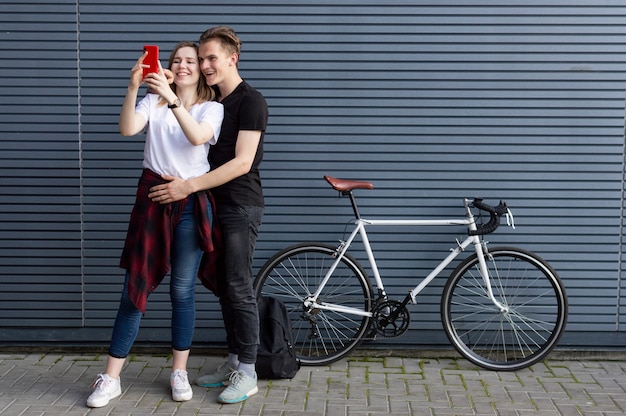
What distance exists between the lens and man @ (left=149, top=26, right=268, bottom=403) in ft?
15.3

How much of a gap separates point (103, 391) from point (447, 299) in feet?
7.44

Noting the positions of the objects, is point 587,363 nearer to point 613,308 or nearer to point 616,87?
point 613,308

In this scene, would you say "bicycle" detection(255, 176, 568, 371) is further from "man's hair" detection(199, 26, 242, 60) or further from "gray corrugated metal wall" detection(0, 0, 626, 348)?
"man's hair" detection(199, 26, 242, 60)

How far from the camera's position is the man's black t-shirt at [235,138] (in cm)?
466

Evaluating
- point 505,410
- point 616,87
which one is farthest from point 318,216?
point 616,87

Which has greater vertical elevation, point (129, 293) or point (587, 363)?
point (129, 293)

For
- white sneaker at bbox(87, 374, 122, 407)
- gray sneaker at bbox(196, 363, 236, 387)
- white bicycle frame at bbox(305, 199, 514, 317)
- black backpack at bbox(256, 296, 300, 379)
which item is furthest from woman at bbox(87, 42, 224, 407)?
white bicycle frame at bbox(305, 199, 514, 317)

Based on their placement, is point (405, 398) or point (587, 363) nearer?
point (405, 398)

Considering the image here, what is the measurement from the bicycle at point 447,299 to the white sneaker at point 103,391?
3.83ft

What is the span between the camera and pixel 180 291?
15.7ft

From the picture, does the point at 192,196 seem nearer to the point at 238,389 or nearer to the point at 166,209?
the point at 166,209

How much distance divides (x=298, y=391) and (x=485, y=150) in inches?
80.9

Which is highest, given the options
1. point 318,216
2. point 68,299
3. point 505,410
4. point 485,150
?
point 485,150

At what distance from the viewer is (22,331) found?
5.77 m
